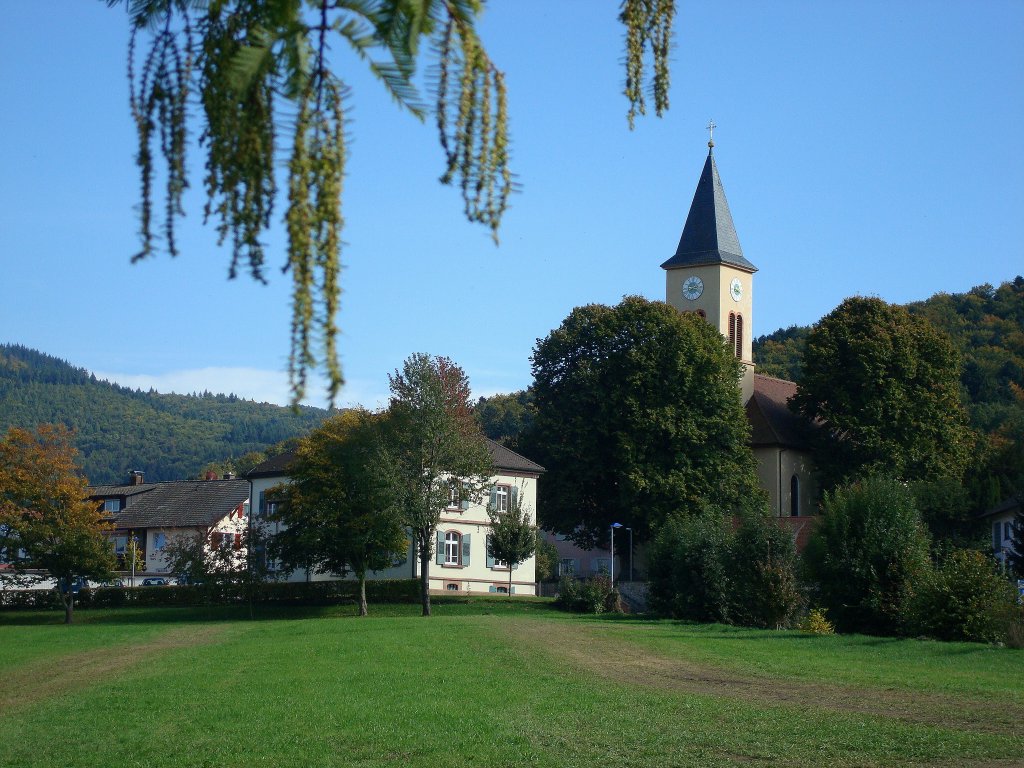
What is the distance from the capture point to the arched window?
6397cm

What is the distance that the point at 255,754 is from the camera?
48.4 ft

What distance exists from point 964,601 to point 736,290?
4768 centimetres

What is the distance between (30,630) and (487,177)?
49073 millimetres

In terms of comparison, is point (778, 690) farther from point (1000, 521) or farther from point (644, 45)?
point (1000, 521)

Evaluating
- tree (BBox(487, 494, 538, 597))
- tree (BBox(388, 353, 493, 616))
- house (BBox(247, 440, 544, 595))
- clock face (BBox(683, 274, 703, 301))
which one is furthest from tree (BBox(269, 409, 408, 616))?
clock face (BBox(683, 274, 703, 301))

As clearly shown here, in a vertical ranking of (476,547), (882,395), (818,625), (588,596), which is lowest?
(588,596)

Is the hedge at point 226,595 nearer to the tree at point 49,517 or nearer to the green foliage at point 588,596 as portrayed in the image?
the tree at point 49,517

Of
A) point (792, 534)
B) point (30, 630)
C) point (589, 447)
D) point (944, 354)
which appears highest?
point (944, 354)

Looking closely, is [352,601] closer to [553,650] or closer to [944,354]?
[553,650]

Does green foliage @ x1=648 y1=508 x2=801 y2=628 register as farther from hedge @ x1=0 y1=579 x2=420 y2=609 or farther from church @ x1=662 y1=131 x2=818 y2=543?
church @ x1=662 y1=131 x2=818 y2=543

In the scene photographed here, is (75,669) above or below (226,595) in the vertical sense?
above

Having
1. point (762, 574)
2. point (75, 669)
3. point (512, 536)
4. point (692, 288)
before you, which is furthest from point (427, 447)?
point (692, 288)

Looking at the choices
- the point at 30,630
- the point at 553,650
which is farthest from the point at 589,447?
the point at 553,650

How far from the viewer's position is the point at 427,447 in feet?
168
